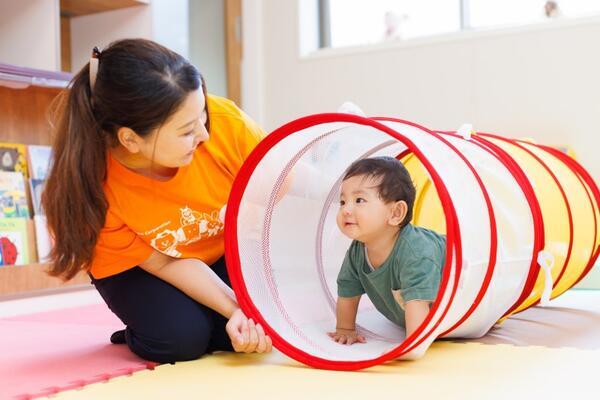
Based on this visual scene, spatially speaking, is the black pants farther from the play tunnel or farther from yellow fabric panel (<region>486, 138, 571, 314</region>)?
yellow fabric panel (<region>486, 138, 571, 314</region>)

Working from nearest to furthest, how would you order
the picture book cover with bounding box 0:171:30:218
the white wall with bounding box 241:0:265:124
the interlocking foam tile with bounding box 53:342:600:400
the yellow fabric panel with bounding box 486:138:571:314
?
1. the interlocking foam tile with bounding box 53:342:600:400
2. the yellow fabric panel with bounding box 486:138:571:314
3. the picture book cover with bounding box 0:171:30:218
4. the white wall with bounding box 241:0:265:124

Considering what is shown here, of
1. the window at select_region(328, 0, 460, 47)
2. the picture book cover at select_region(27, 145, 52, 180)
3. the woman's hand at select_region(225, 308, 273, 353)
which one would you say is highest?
the window at select_region(328, 0, 460, 47)

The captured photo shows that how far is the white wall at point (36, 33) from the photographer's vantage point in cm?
258

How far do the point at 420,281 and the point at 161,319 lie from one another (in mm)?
473

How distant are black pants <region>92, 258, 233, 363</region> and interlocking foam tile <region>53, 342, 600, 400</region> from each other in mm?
36

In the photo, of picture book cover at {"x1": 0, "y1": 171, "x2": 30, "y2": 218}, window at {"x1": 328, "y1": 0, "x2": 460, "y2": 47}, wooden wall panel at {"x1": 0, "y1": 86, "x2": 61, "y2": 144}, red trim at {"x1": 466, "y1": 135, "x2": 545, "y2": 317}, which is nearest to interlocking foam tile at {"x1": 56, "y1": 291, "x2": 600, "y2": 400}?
red trim at {"x1": 466, "y1": 135, "x2": 545, "y2": 317}

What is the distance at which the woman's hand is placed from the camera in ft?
4.42

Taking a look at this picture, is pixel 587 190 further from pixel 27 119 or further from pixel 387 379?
pixel 27 119

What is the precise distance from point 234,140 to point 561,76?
1900 mm

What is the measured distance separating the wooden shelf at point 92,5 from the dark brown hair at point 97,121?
163 cm

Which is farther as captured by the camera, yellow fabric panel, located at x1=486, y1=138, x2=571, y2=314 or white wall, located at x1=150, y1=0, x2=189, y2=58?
white wall, located at x1=150, y1=0, x2=189, y2=58

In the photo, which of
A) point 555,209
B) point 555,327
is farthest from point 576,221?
point 555,327

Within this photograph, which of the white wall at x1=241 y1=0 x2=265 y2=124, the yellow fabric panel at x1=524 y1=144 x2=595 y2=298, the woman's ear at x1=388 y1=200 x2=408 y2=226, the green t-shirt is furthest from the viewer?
the white wall at x1=241 y1=0 x2=265 y2=124

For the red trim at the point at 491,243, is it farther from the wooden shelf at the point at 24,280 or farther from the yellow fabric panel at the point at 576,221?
the wooden shelf at the point at 24,280
